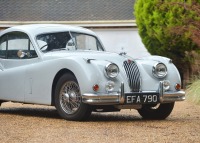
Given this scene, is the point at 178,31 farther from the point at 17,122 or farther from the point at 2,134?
→ the point at 2,134

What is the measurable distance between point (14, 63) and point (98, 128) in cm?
284

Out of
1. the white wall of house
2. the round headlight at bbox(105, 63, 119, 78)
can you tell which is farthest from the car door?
the white wall of house

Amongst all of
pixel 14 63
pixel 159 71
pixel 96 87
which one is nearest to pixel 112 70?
pixel 96 87

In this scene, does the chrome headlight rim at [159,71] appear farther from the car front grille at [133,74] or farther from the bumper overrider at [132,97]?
the car front grille at [133,74]

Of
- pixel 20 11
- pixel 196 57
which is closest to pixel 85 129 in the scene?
pixel 196 57

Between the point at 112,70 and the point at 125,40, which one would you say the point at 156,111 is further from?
the point at 125,40

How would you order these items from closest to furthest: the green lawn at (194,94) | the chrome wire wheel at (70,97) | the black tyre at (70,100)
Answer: the black tyre at (70,100), the chrome wire wheel at (70,97), the green lawn at (194,94)

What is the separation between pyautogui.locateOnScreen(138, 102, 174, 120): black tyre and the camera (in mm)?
10953

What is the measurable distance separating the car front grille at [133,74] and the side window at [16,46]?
1.72m

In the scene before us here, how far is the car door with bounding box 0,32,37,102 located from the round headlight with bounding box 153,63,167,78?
2.05 m

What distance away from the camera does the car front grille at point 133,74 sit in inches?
403

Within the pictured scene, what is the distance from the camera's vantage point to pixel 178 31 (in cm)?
1664

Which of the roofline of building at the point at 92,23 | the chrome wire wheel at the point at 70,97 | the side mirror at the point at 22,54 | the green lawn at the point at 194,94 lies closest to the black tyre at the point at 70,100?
the chrome wire wheel at the point at 70,97

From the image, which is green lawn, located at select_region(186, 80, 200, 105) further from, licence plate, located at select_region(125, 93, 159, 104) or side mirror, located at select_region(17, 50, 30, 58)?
side mirror, located at select_region(17, 50, 30, 58)
